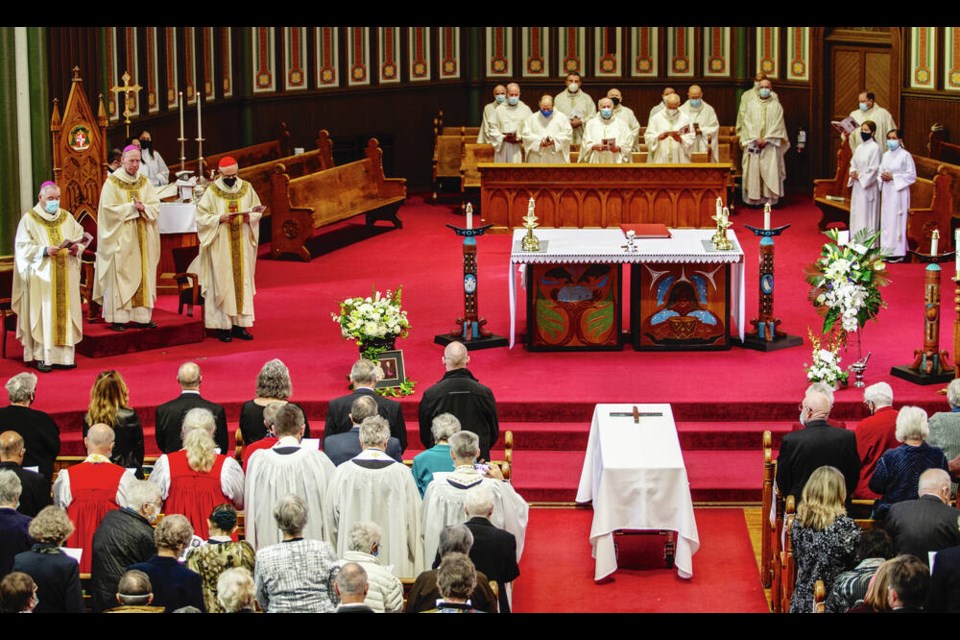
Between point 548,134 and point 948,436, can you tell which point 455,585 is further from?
point 548,134

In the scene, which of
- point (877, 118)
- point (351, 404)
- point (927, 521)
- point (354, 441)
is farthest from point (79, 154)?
point (877, 118)

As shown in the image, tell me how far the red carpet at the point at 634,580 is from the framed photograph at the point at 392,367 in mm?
1996

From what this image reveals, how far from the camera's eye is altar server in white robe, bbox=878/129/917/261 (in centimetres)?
1742

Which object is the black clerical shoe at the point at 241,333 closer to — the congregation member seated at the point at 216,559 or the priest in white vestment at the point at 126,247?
the priest in white vestment at the point at 126,247

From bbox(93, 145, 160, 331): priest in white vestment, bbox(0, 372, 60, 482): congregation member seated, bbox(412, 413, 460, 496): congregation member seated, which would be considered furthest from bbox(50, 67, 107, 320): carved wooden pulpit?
bbox(412, 413, 460, 496): congregation member seated

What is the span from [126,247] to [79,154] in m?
0.90

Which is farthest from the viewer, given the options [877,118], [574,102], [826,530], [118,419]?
[574,102]

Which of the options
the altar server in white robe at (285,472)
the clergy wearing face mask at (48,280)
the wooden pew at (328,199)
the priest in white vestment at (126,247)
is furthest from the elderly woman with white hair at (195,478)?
the wooden pew at (328,199)

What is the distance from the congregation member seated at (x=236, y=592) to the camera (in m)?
6.88

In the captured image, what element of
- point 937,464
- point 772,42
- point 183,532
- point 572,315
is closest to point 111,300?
point 572,315

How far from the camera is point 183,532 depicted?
743 centimetres

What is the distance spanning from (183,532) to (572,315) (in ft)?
21.5

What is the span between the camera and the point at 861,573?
7.57 m
